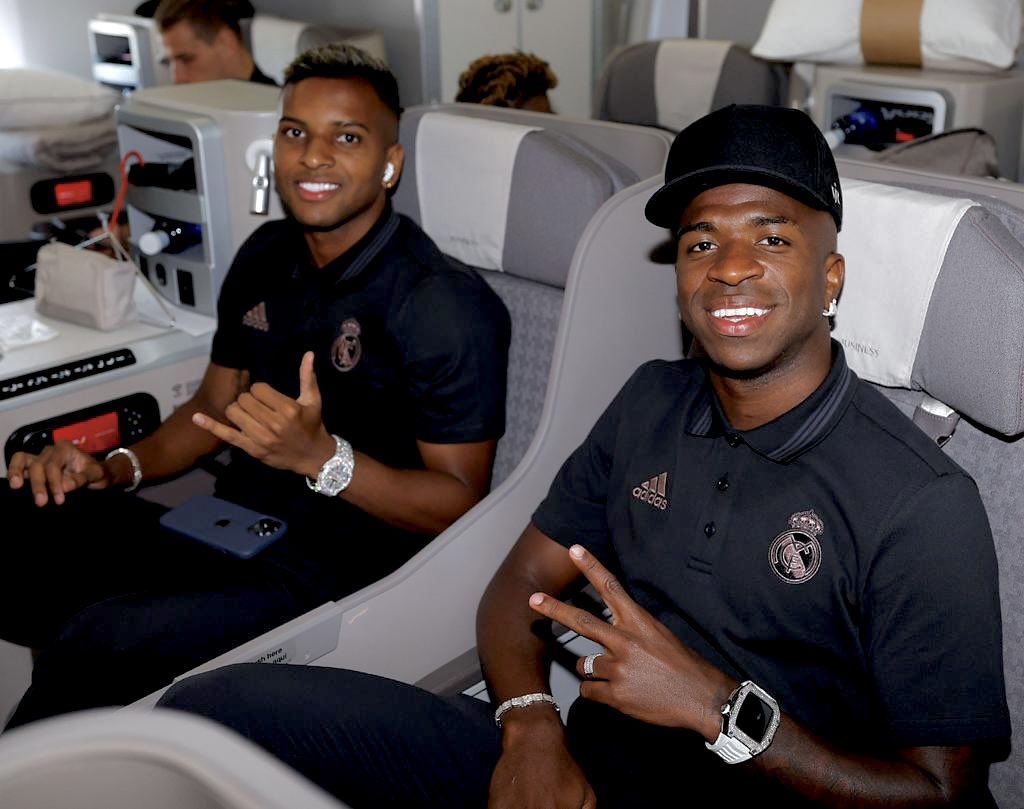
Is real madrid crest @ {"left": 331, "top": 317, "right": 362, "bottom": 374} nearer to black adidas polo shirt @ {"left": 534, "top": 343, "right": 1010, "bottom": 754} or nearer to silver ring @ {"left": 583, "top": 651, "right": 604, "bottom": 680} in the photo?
black adidas polo shirt @ {"left": 534, "top": 343, "right": 1010, "bottom": 754}

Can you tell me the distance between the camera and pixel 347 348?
1.61m

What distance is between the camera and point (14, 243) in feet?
11.0

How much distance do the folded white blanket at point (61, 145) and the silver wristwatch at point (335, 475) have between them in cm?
227

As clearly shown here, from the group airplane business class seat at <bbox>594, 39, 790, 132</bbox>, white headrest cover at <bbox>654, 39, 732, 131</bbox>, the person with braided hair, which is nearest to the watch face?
the person with braided hair

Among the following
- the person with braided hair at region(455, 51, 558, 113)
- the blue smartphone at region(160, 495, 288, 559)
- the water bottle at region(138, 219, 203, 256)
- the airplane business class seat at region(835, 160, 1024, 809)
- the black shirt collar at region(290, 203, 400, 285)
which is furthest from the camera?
the person with braided hair at region(455, 51, 558, 113)

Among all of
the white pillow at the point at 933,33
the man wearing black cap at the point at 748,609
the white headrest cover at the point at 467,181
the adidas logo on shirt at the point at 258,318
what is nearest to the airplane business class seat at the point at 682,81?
the white pillow at the point at 933,33

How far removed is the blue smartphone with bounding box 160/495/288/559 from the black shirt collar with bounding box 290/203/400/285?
1.24 feet

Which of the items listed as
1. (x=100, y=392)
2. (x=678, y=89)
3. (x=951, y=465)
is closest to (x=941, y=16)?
(x=678, y=89)

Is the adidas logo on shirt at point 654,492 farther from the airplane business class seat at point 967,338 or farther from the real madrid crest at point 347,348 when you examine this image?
the real madrid crest at point 347,348

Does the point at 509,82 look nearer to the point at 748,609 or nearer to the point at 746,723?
the point at 748,609

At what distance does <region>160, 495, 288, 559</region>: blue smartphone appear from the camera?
5.03 ft

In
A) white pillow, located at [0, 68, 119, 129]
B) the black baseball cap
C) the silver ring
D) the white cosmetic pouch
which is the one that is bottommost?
the silver ring

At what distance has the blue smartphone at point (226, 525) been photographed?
1532mm

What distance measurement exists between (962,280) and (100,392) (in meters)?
1.40
